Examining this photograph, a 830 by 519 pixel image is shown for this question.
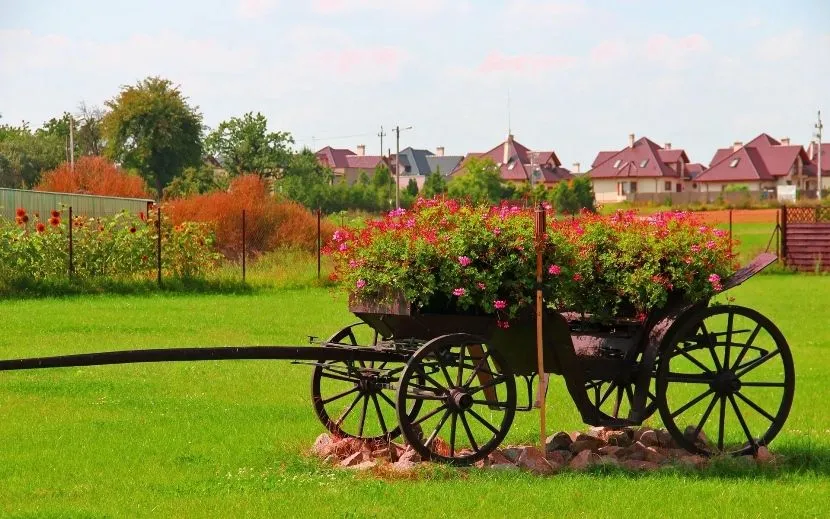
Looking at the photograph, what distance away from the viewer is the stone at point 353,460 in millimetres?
9562

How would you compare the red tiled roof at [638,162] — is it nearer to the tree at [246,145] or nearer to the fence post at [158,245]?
the tree at [246,145]

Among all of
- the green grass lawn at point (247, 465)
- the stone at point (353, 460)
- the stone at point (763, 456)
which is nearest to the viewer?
the green grass lawn at point (247, 465)

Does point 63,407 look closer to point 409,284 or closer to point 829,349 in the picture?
point 409,284

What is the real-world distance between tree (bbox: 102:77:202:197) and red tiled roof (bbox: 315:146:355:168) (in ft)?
216

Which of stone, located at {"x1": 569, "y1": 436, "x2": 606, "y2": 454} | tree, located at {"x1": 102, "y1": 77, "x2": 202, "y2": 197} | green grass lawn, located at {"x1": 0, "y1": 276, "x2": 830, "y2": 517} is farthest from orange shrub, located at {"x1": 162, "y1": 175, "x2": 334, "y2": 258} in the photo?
tree, located at {"x1": 102, "y1": 77, "x2": 202, "y2": 197}

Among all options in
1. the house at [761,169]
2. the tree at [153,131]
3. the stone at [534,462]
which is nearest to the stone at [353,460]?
the stone at [534,462]

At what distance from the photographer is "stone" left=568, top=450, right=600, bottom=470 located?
957cm

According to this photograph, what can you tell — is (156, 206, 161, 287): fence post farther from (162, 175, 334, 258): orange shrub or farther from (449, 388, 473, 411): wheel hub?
(449, 388, 473, 411): wheel hub

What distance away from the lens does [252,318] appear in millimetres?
22422

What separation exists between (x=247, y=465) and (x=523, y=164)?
380ft

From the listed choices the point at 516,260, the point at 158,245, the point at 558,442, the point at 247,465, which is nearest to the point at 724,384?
the point at 558,442

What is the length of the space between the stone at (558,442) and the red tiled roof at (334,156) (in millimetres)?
131092

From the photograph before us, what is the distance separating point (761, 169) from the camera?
384 feet

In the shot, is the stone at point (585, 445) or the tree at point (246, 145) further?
the tree at point (246, 145)
